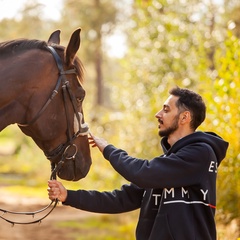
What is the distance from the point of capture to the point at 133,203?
11.6 feet

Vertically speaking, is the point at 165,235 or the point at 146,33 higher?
the point at 146,33

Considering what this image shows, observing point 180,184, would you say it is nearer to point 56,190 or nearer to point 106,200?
point 106,200

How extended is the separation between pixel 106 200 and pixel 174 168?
0.65 metres

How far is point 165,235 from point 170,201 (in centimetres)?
18

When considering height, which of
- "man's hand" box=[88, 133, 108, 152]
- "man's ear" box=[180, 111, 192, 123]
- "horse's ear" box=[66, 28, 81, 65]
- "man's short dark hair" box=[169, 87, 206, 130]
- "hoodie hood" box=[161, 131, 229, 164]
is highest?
"horse's ear" box=[66, 28, 81, 65]

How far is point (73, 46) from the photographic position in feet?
10.6

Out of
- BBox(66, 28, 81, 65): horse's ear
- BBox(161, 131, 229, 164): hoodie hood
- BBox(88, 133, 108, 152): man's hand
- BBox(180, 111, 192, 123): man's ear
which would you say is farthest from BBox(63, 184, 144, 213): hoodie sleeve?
BBox(66, 28, 81, 65): horse's ear

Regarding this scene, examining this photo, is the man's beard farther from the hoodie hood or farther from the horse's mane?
the horse's mane

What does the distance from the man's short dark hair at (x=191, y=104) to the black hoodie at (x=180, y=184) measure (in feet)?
0.33

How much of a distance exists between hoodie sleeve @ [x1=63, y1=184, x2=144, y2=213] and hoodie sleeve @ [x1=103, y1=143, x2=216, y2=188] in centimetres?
46

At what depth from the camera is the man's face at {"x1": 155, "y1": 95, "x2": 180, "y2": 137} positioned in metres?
3.18

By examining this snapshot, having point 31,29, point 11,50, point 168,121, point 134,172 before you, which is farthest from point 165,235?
point 31,29

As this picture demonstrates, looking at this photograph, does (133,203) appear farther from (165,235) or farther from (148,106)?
(148,106)

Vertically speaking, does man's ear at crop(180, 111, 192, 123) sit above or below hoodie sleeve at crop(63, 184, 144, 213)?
above
